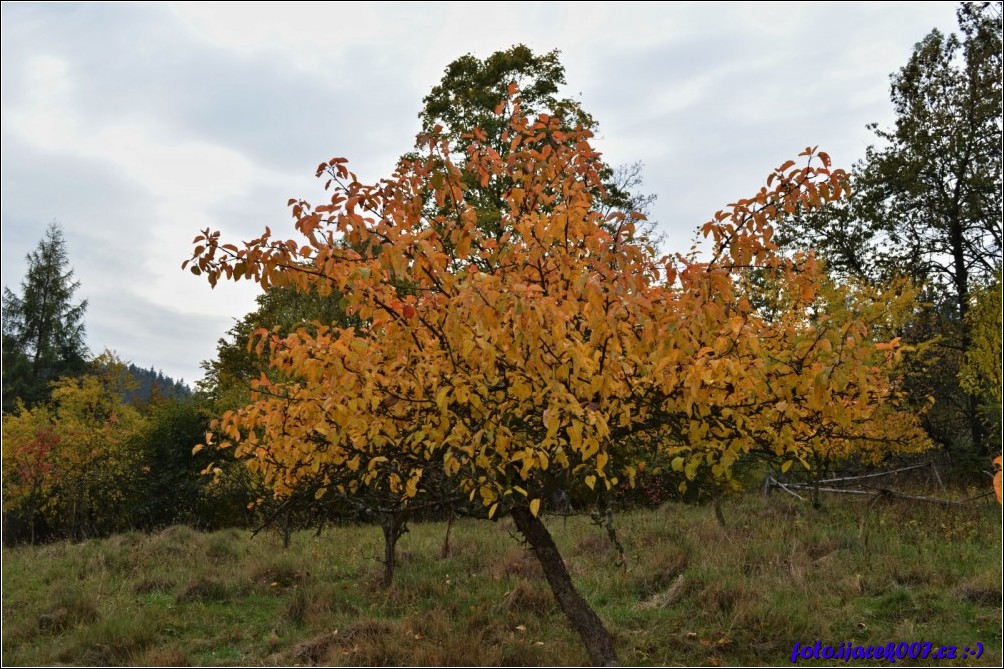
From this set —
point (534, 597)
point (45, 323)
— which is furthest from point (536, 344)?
point (45, 323)

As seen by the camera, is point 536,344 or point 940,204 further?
point 940,204

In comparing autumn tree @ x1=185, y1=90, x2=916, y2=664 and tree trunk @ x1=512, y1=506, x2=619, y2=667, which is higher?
autumn tree @ x1=185, y1=90, x2=916, y2=664

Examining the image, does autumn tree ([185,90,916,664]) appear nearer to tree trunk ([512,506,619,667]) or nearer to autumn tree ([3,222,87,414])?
tree trunk ([512,506,619,667])

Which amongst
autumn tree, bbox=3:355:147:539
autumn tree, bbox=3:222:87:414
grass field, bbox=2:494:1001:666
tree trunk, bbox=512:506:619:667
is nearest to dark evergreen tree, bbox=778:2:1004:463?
grass field, bbox=2:494:1001:666

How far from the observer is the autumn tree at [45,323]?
33.3 m

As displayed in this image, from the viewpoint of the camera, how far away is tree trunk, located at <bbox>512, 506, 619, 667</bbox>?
17.3ft

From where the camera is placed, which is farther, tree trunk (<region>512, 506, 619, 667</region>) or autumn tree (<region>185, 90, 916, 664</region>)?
tree trunk (<region>512, 506, 619, 667</region>)

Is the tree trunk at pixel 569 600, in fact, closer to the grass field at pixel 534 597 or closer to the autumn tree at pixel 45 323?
the grass field at pixel 534 597

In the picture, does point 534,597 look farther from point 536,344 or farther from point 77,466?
point 77,466

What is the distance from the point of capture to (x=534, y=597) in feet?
26.6

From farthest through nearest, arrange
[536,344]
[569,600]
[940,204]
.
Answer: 1. [940,204]
2. [569,600]
3. [536,344]

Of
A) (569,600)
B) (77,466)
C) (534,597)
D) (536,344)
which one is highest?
(536,344)

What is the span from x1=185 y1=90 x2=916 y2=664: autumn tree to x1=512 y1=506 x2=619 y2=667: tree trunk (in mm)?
571

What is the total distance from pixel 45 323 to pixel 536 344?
127 feet
